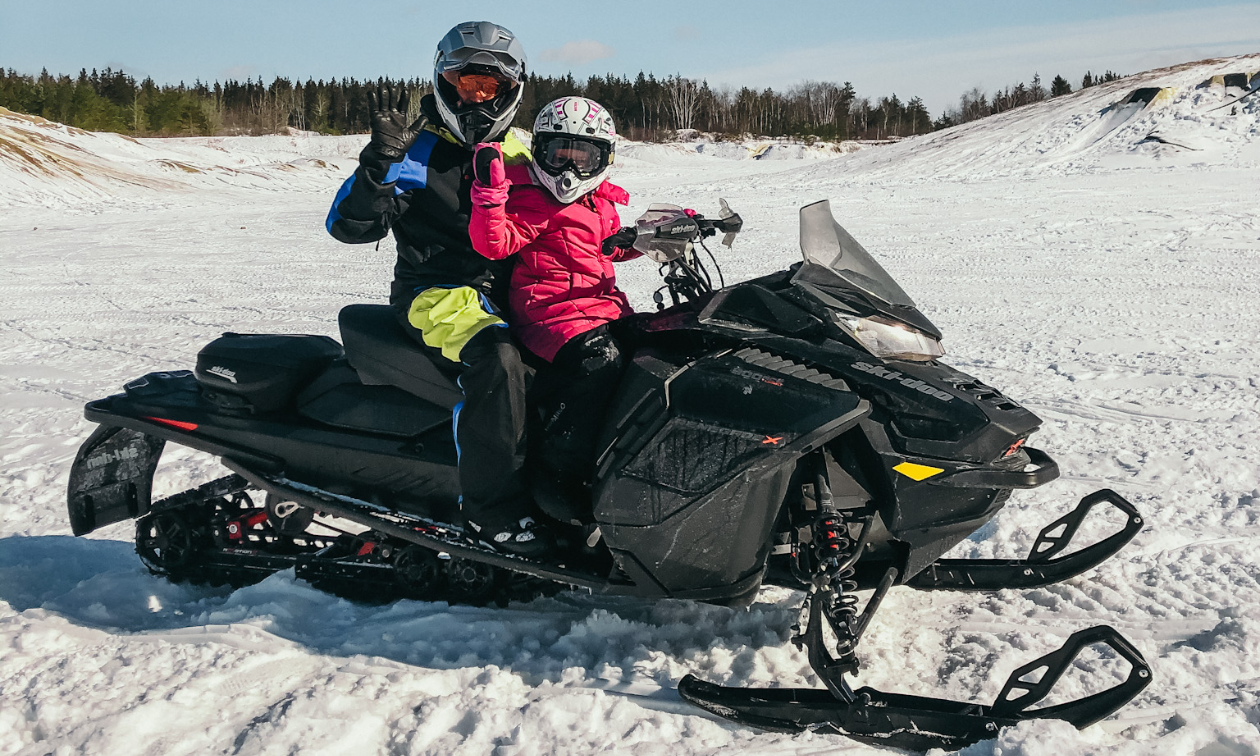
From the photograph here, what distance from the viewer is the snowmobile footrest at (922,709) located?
235cm

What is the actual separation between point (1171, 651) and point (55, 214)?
744 inches

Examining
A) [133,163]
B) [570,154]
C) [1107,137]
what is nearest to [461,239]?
[570,154]

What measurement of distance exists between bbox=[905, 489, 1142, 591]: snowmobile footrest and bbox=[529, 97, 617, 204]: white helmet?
69.8 inches

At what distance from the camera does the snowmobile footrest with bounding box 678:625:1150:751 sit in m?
2.35

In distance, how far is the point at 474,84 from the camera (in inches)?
124

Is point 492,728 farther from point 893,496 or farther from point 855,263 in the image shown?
point 855,263

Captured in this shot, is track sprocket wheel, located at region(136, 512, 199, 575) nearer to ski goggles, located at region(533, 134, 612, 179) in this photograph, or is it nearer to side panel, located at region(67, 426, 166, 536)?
side panel, located at region(67, 426, 166, 536)

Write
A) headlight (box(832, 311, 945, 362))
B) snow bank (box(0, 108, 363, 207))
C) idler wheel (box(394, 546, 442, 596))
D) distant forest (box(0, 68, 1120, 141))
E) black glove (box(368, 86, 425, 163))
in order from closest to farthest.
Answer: headlight (box(832, 311, 945, 362))
black glove (box(368, 86, 425, 163))
idler wheel (box(394, 546, 442, 596))
snow bank (box(0, 108, 363, 207))
distant forest (box(0, 68, 1120, 141))

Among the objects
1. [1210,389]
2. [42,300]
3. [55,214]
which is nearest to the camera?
[1210,389]

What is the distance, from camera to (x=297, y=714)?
100 inches

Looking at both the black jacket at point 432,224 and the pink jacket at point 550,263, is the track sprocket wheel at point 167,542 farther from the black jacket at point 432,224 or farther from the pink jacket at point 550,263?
the pink jacket at point 550,263

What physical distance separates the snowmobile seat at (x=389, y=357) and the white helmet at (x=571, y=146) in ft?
2.35

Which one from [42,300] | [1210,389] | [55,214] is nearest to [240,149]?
[55,214]

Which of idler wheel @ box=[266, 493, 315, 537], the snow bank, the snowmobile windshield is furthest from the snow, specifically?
the snow bank
